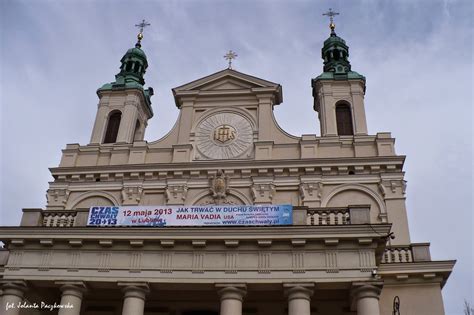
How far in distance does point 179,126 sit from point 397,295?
16.5 m

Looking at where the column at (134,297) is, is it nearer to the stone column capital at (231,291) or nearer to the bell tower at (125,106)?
the stone column capital at (231,291)

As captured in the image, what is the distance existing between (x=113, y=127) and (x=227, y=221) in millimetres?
17110

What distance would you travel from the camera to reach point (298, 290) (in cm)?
1800

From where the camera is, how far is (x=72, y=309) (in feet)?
61.0

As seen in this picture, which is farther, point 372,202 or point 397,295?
point 372,202

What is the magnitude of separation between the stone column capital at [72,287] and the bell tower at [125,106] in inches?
564

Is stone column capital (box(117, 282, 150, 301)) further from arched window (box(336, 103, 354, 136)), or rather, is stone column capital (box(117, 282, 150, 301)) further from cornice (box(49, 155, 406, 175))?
arched window (box(336, 103, 354, 136))

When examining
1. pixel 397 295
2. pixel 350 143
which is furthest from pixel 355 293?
pixel 350 143

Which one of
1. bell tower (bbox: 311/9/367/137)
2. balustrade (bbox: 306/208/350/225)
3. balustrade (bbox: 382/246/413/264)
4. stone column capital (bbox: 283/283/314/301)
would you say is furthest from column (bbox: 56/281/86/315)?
bell tower (bbox: 311/9/367/137)

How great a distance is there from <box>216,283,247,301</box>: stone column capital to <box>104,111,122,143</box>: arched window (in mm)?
17906

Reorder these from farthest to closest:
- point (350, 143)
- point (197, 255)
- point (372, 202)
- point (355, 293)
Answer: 1. point (350, 143)
2. point (372, 202)
3. point (197, 255)
4. point (355, 293)

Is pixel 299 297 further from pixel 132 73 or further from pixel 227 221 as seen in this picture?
pixel 132 73

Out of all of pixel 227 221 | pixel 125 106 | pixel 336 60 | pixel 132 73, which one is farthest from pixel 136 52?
pixel 227 221

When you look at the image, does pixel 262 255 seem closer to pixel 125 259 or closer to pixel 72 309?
pixel 125 259
